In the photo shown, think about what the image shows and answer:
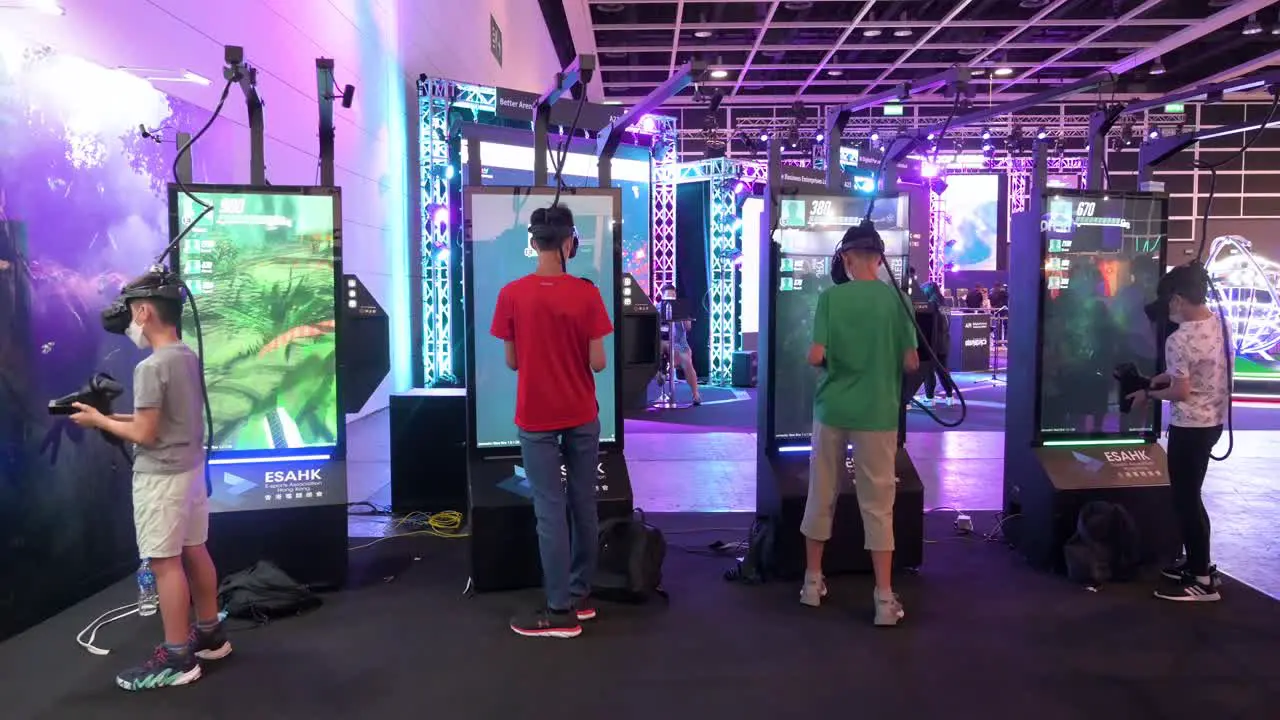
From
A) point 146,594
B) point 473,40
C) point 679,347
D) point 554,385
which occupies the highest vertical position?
point 473,40

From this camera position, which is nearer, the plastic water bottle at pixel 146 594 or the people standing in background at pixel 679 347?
the plastic water bottle at pixel 146 594

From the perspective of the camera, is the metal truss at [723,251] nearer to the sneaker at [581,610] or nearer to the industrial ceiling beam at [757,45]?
the industrial ceiling beam at [757,45]

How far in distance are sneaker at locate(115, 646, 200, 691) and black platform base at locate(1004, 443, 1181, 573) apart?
390 centimetres

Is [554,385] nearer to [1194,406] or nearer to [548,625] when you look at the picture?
[548,625]

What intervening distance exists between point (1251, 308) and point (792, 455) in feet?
35.2

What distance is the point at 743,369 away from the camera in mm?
12180

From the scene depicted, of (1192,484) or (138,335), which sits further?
(1192,484)

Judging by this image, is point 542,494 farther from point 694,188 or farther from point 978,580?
point 694,188

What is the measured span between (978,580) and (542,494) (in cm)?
225

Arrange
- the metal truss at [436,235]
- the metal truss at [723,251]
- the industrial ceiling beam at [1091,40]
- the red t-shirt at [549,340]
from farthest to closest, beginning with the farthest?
1. the industrial ceiling beam at [1091,40]
2. the metal truss at [723,251]
3. the metal truss at [436,235]
4. the red t-shirt at [549,340]

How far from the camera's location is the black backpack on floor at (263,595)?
3.47 m

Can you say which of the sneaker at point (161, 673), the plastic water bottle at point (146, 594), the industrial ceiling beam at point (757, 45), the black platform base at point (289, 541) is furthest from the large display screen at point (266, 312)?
the industrial ceiling beam at point (757, 45)

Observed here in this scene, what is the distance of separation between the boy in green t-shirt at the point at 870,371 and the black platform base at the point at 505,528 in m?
1.16

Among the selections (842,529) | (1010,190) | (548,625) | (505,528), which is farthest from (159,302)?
(1010,190)
